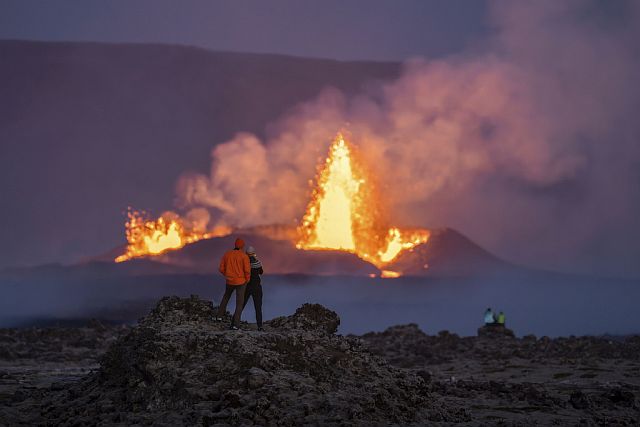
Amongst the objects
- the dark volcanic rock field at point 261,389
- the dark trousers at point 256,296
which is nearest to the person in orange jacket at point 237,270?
the dark trousers at point 256,296

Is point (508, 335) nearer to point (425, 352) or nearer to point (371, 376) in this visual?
point (425, 352)

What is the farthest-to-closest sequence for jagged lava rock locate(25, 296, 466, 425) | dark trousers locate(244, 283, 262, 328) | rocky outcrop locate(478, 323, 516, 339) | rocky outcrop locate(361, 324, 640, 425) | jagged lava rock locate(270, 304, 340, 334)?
rocky outcrop locate(478, 323, 516, 339)
jagged lava rock locate(270, 304, 340, 334)
rocky outcrop locate(361, 324, 640, 425)
dark trousers locate(244, 283, 262, 328)
jagged lava rock locate(25, 296, 466, 425)

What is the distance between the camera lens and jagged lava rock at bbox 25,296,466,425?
1800 centimetres

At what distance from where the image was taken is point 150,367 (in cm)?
1906

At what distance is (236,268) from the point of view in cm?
2109

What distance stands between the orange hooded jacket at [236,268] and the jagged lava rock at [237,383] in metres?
1.08

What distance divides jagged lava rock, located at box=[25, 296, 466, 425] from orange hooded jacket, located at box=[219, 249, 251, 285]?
1085mm

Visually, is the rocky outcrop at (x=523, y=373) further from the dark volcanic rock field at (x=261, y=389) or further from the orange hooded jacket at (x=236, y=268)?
the orange hooded jacket at (x=236, y=268)

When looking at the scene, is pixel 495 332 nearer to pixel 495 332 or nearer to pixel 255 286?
pixel 495 332

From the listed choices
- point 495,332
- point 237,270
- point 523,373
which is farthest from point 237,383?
point 495,332

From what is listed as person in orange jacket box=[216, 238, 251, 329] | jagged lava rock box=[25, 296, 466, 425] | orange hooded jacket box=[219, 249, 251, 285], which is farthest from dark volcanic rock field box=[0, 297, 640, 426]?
orange hooded jacket box=[219, 249, 251, 285]

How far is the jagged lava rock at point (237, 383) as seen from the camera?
1800 centimetres

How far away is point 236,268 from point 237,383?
125 inches

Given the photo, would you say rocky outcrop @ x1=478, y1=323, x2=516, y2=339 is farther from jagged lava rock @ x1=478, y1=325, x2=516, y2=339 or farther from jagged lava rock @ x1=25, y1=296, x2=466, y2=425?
jagged lava rock @ x1=25, y1=296, x2=466, y2=425
